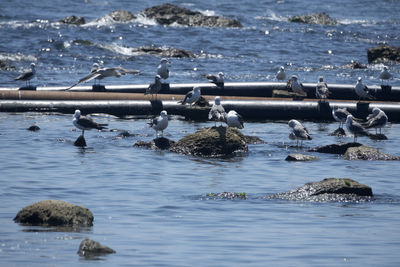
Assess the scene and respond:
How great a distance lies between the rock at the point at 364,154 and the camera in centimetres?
1544

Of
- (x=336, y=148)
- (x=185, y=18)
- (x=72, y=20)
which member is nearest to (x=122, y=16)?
A: (x=72, y=20)

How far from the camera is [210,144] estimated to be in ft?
51.8

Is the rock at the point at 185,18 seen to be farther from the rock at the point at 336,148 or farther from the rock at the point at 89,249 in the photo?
the rock at the point at 89,249

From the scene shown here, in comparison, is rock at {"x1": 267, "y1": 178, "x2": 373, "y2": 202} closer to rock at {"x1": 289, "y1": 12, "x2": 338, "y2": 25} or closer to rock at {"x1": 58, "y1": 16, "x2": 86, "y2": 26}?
rock at {"x1": 58, "y1": 16, "x2": 86, "y2": 26}

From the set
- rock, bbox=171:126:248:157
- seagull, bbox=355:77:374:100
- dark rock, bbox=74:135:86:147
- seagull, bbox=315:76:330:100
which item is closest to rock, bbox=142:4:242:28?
seagull, bbox=355:77:374:100

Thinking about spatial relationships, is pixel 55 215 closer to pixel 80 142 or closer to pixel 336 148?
pixel 80 142

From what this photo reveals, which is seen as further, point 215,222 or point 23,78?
point 23,78

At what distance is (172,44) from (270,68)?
26.4 ft

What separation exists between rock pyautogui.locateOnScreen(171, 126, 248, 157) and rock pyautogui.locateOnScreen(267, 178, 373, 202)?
12.9 feet

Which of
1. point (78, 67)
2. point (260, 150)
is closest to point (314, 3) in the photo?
point (78, 67)

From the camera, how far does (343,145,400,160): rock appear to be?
15.4 m

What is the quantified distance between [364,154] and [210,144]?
10.3 ft

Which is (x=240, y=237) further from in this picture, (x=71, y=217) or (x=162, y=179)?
(x=162, y=179)

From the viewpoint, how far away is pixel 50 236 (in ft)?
30.9
